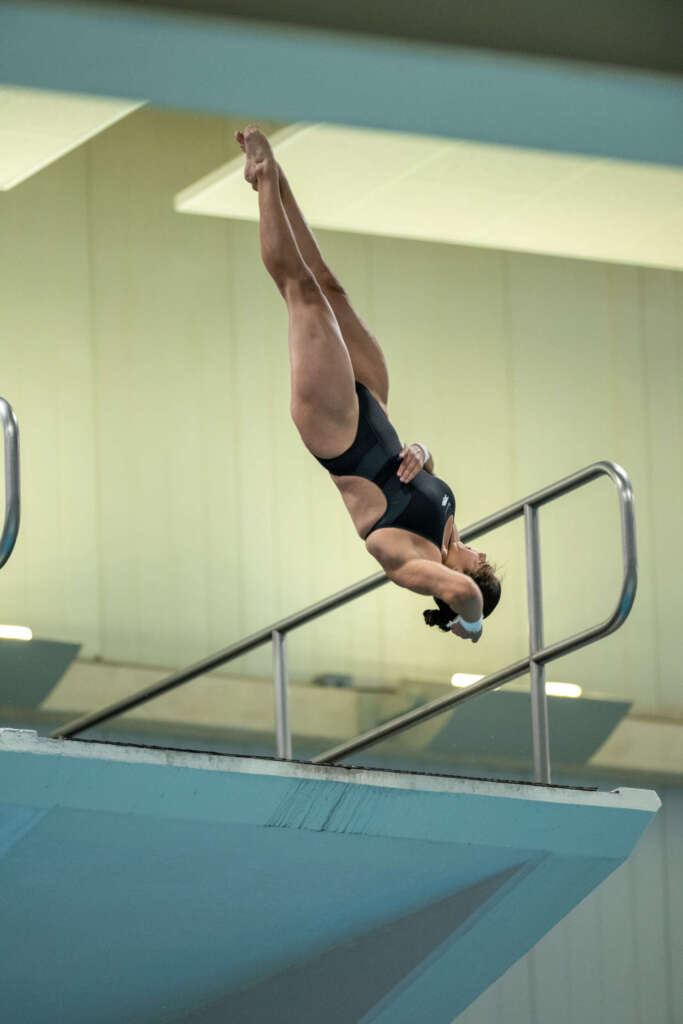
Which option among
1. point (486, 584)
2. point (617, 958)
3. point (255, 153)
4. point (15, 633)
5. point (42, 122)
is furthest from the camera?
point (617, 958)

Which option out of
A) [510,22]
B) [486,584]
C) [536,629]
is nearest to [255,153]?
[510,22]

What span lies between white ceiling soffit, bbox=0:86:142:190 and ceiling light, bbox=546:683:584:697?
445 centimetres

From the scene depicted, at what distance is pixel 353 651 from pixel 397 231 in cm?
268

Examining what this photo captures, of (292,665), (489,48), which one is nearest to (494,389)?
(292,665)

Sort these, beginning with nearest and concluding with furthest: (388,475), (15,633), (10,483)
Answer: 1. (10,483)
2. (388,475)
3. (15,633)

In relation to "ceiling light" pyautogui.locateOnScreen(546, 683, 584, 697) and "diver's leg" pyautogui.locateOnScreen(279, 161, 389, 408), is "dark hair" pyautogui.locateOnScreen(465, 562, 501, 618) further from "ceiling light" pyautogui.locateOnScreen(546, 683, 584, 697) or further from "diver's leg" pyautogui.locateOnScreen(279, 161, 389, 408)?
"ceiling light" pyautogui.locateOnScreen(546, 683, 584, 697)

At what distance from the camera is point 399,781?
16.2 ft

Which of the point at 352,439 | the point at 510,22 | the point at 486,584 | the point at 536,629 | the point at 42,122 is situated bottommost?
the point at 536,629

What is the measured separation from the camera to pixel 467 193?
9.30m

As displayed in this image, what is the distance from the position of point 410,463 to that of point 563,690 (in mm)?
5627

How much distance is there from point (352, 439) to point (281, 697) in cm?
135

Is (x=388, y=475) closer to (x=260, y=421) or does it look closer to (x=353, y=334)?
(x=353, y=334)

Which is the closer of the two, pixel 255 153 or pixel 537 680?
pixel 255 153

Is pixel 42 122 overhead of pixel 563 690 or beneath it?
overhead
